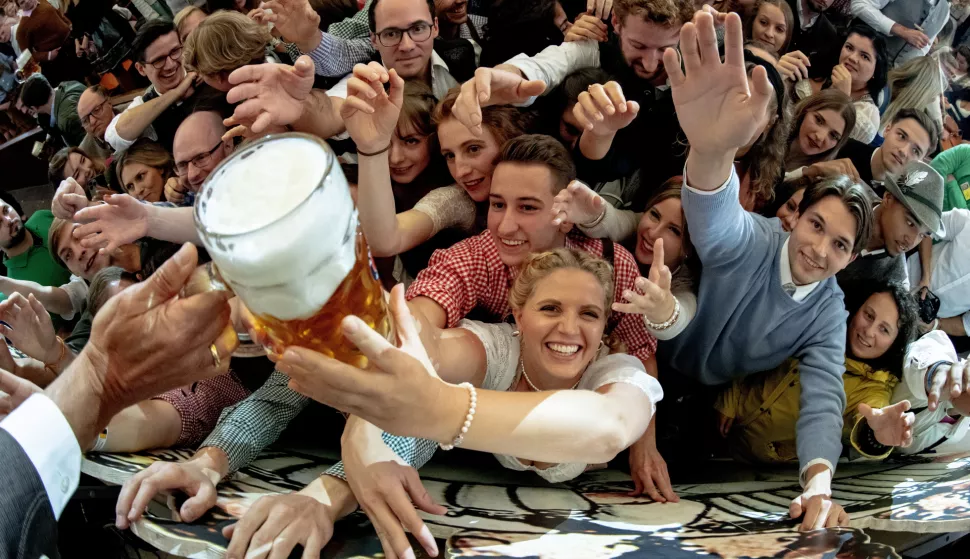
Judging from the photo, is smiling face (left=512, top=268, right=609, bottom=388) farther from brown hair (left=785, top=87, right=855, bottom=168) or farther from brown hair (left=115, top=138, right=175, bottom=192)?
brown hair (left=115, top=138, right=175, bottom=192)

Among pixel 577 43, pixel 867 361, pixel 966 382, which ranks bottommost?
pixel 867 361

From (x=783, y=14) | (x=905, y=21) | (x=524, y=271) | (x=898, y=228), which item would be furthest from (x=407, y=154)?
(x=905, y=21)

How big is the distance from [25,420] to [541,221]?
40.7 inches

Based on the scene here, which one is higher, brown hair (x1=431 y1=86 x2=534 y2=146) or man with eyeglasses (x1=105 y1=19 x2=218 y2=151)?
brown hair (x1=431 y1=86 x2=534 y2=146)

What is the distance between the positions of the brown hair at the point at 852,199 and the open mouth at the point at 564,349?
68cm

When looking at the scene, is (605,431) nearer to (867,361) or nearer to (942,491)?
(942,491)

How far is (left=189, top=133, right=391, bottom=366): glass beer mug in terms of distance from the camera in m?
0.61

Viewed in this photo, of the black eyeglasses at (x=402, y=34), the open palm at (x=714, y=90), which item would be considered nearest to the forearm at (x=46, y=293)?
the black eyeglasses at (x=402, y=34)

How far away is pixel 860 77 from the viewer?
8.37 feet

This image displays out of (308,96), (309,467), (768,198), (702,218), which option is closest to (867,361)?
(768,198)

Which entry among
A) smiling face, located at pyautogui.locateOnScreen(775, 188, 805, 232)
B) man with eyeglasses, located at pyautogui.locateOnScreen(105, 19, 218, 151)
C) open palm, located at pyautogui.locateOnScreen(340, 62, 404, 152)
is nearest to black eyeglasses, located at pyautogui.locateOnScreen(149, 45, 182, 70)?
man with eyeglasses, located at pyautogui.locateOnScreen(105, 19, 218, 151)

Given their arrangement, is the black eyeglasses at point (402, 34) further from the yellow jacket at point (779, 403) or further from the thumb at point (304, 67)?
the yellow jacket at point (779, 403)

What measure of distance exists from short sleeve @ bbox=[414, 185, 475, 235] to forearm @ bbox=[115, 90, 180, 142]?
3.40 feet

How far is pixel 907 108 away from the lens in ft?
7.83
